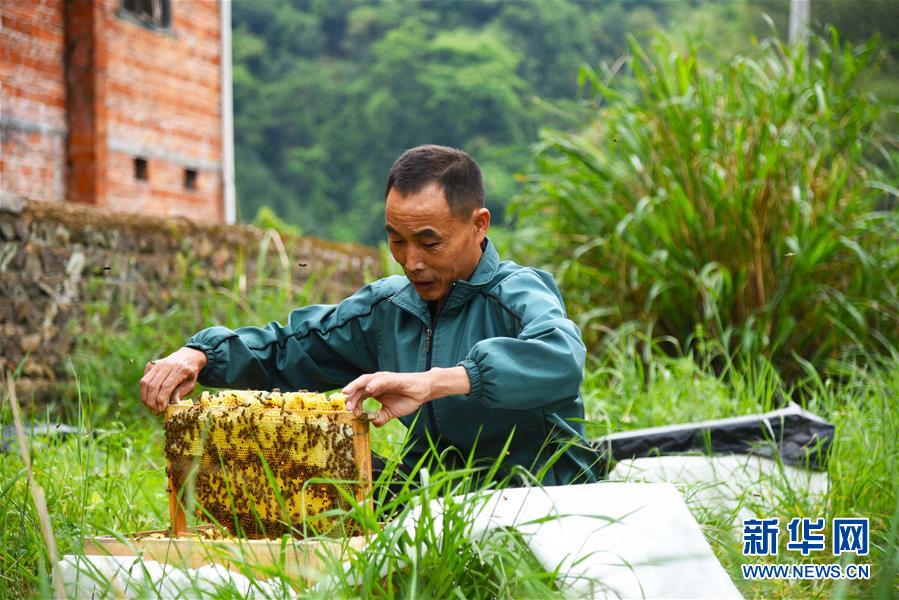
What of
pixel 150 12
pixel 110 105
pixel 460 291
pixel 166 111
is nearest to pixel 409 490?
pixel 460 291

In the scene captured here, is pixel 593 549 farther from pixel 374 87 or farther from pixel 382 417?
pixel 374 87

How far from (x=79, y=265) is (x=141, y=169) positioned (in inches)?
193

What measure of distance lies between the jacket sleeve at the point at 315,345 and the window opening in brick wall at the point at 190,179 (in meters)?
8.45

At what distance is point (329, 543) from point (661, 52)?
4.68 m

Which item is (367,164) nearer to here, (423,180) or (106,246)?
(106,246)

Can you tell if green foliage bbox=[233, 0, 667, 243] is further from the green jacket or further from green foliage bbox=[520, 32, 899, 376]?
the green jacket

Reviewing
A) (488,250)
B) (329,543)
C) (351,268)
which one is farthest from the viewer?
(351,268)

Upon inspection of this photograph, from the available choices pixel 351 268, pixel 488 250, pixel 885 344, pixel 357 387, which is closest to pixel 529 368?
pixel 357 387

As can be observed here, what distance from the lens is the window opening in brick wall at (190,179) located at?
10.9 m

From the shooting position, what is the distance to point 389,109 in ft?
151

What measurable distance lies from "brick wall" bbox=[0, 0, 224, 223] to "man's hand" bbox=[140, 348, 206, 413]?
210 inches

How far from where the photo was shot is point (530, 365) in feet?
7.43

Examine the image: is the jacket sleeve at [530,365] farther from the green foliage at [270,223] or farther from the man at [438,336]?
the green foliage at [270,223]

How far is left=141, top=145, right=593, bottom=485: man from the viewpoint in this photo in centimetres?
243
